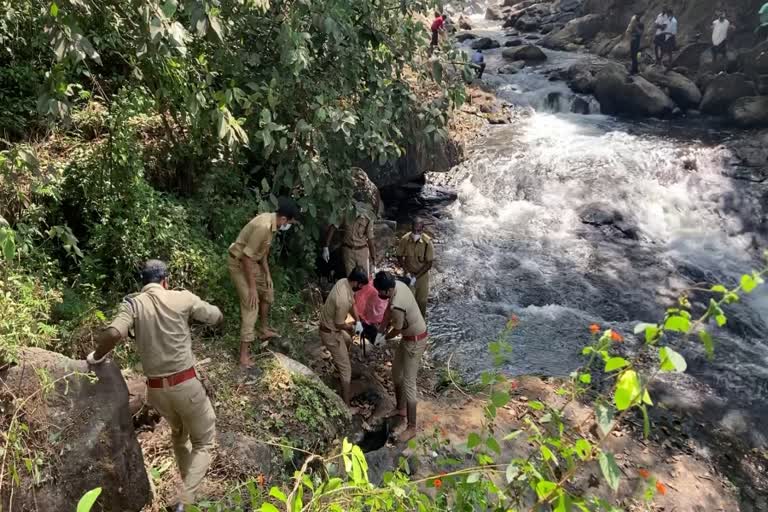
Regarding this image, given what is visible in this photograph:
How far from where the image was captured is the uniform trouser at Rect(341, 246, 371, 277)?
7.98 metres

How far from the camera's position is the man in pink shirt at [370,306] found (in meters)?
5.87

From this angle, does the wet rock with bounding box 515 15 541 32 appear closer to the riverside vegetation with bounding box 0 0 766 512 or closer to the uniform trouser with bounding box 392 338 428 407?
the riverside vegetation with bounding box 0 0 766 512

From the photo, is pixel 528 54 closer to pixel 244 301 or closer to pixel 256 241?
pixel 256 241

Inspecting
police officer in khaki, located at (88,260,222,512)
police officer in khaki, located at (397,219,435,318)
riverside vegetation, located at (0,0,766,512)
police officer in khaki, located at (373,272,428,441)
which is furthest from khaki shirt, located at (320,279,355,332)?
police officer in khaki, located at (397,219,435,318)

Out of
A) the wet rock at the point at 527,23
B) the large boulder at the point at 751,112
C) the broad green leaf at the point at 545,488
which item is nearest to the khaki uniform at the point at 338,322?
the broad green leaf at the point at 545,488

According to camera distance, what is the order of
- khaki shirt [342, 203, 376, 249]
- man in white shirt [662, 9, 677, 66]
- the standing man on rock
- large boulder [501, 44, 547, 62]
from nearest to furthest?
khaki shirt [342, 203, 376, 249] < man in white shirt [662, 9, 677, 66] < the standing man on rock < large boulder [501, 44, 547, 62]

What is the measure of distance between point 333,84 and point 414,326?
338 cm

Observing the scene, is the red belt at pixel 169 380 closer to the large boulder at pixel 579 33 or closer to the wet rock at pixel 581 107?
the wet rock at pixel 581 107

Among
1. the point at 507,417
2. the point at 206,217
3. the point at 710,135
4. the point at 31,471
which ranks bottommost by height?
the point at 507,417

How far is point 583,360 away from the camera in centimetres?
808

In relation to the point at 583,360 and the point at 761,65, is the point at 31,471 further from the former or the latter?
the point at 761,65

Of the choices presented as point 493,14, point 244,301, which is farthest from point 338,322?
point 493,14

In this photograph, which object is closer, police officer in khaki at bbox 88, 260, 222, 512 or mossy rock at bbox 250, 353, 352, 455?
police officer in khaki at bbox 88, 260, 222, 512

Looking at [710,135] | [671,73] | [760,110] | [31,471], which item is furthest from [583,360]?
[671,73]
